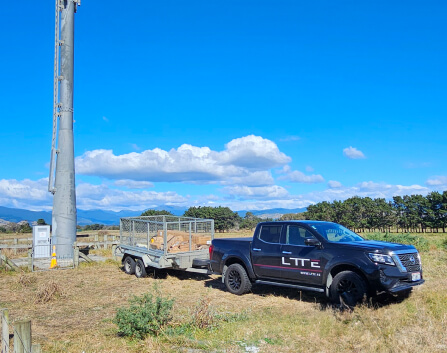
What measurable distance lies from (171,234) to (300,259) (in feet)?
17.5

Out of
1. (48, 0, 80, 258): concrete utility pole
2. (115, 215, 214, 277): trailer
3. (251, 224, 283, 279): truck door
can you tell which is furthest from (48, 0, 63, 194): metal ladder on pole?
(251, 224, 283, 279): truck door

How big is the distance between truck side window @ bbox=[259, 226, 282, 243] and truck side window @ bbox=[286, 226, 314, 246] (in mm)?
301

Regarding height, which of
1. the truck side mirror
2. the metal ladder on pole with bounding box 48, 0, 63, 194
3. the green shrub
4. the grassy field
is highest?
the metal ladder on pole with bounding box 48, 0, 63, 194

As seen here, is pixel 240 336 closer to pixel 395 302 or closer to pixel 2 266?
pixel 395 302

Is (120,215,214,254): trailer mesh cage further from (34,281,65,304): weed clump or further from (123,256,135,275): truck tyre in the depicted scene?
(34,281,65,304): weed clump

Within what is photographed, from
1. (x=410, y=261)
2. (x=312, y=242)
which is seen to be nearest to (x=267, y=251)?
(x=312, y=242)

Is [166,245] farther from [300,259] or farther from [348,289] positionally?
[348,289]

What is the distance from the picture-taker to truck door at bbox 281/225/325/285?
31.0ft

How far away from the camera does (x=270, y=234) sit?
10.8 meters

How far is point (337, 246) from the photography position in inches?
364

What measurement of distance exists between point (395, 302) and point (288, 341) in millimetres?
3664

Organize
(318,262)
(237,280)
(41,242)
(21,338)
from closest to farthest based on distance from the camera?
(21,338), (318,262), (237,280), (41,242)

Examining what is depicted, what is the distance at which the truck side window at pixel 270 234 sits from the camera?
1062cm

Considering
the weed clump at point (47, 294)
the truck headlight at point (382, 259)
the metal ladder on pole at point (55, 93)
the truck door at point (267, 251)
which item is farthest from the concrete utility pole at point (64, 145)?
the truck headlight at point (382, 259)
